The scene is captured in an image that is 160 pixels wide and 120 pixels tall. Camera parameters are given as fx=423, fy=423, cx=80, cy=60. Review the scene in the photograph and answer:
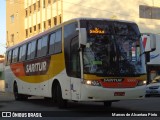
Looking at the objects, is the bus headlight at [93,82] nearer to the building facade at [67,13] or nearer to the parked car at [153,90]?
the parked car at [153,90]

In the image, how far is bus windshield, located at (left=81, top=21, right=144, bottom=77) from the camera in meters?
14.9

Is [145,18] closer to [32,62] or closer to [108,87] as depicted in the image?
[32,62]

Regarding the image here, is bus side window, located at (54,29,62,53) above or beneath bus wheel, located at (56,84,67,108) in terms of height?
above

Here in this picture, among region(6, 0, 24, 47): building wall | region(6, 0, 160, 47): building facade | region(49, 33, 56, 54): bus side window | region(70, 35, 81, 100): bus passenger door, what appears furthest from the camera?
region(6, 0, 24, 47): building wall

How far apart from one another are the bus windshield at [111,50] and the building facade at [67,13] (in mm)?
30611

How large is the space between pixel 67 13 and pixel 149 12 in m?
12.5

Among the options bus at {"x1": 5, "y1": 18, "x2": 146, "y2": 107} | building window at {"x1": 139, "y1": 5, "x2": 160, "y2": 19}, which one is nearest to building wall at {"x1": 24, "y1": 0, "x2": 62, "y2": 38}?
building window at {"x1": 139, "y1": 5, "x2": 160, "y2": 19}

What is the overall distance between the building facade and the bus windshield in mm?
30611

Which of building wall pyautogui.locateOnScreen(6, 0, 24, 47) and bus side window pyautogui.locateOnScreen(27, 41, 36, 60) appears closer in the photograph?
bus side window pyautogui.locateOnScreen(27, 41, 36, 60)

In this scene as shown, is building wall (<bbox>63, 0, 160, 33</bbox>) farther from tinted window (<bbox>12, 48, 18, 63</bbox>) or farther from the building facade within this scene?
tinted window (<bbox>12, 48, 18, 63</bbox>)

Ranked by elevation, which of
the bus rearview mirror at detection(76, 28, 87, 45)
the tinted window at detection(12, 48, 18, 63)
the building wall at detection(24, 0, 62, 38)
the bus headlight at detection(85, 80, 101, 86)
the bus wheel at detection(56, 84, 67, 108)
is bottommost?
the bus wheel at detection(56, 84, 67, 108)

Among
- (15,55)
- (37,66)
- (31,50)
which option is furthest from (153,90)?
(37,66)

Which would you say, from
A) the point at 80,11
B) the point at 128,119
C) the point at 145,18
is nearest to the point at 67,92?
the point at 128,119

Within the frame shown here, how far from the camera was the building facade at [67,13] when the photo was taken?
46.9 meters
